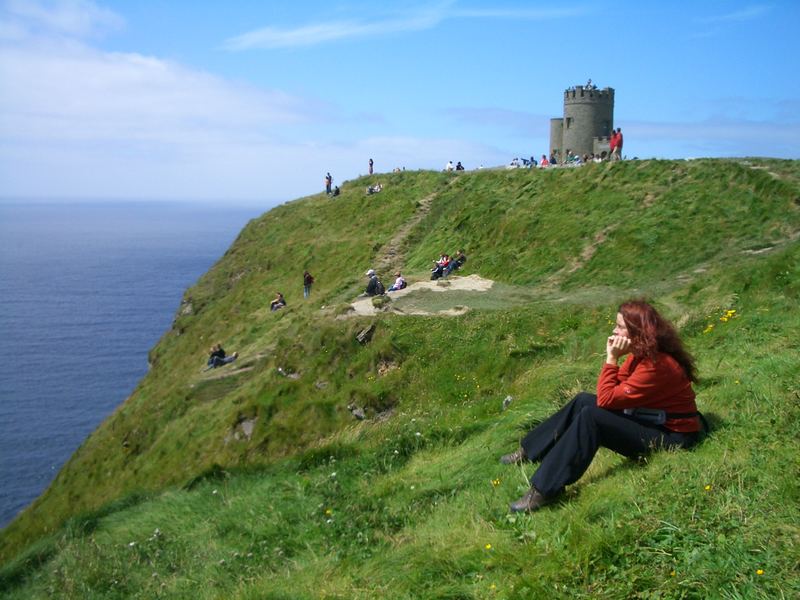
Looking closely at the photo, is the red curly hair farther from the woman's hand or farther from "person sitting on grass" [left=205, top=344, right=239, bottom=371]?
"person sitting on grass" [left=205, top=344, right=239, bottom=371]

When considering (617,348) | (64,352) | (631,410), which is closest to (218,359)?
(617,348)

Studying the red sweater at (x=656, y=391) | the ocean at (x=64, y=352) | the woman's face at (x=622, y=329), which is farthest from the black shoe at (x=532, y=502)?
the ocean at (x=64, y=352)

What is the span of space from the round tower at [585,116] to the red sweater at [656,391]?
149 feet

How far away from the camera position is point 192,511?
10.2 metres

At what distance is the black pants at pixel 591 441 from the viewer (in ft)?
21.3

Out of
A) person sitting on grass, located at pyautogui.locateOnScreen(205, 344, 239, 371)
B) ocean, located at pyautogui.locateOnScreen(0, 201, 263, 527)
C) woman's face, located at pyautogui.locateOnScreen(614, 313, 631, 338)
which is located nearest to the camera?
woman's face, located at pyautogui.locateOnScreen(614, 313, 631, 338)

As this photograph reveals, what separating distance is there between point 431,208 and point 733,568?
141 feet

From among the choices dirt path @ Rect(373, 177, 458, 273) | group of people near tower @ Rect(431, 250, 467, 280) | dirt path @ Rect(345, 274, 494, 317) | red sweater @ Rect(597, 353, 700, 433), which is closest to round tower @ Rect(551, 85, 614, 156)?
dirt path @ Rect(373, 177, 458, 273)

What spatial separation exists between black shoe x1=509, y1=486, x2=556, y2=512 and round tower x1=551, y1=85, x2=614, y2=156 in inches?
1819

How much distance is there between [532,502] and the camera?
6.60m

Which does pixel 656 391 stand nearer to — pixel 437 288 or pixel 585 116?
pixel 437 288

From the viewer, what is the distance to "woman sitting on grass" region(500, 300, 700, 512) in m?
6.54

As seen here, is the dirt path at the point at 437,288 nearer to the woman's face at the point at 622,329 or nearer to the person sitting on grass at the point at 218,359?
the person sitting on grass at the point at 218,359

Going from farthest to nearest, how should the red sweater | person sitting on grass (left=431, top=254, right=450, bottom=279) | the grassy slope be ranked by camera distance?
person sitting on grass (left=431, top=254, right=450, bottom=279) → the red sweater → the grassy slope
